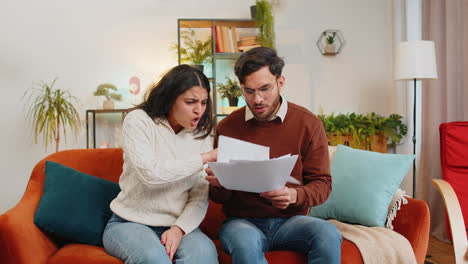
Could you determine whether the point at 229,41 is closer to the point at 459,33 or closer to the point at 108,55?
the point at 108,55

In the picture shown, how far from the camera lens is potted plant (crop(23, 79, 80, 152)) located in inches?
140

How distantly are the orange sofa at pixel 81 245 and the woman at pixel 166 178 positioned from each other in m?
0.15

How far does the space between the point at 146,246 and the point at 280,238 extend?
0.55 meters

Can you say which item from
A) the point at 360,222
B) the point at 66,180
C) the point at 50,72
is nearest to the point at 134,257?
the point at 66,180

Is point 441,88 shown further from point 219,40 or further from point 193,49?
point 193,49

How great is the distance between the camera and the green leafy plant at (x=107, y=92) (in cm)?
378

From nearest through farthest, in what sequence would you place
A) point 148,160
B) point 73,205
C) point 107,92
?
point 148,160 → point 73,205 → point 107,92

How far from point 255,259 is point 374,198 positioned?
792 mm

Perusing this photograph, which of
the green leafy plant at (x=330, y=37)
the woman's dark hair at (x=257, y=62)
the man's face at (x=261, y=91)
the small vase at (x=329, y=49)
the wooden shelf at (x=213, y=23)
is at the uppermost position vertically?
the wooden shelf at (x=213, y=23)

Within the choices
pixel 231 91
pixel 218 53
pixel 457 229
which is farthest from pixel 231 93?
pixel 457 229

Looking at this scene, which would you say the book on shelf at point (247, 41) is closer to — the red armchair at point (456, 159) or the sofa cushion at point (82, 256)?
the red armchair at point (456, 159)

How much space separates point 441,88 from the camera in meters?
3.40

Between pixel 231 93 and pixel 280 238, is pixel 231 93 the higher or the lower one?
the higher one

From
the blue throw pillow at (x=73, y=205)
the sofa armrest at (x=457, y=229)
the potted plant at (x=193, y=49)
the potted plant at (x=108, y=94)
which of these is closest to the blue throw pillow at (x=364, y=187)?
the sofa armrest at (x=457, y=229)
